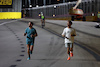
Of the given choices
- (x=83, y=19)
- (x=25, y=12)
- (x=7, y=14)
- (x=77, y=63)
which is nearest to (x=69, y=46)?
(x=77, y=63)

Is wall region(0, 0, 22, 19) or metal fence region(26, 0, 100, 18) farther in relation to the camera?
wall region(0, 0, 22, 19)

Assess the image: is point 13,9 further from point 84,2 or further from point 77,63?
point 77,63

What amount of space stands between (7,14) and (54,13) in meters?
14.8

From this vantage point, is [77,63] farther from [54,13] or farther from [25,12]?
[25,12]

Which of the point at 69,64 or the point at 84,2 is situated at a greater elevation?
the point at 84,2

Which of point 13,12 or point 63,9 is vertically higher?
point 63,9

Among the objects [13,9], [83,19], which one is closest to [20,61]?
[83,19]

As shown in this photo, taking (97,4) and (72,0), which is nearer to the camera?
(97,4)

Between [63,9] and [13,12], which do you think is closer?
[63,9]

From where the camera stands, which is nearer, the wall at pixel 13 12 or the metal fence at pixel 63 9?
the metal fence at pixel 63 9

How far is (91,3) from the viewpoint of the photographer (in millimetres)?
50219

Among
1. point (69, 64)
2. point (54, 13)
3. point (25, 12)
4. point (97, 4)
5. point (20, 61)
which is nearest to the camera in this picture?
point (69, 64)

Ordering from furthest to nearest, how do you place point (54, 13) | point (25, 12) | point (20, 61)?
point (25, 12) < point (54, 13) < point (20, 61)

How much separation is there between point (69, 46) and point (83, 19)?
40.2 metres
